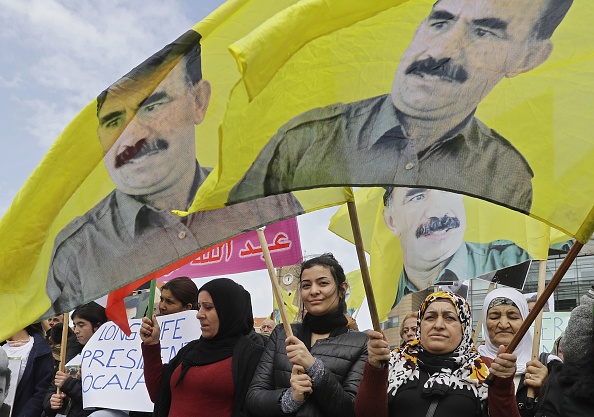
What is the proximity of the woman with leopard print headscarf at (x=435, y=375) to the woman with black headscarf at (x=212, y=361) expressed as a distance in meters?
1.14

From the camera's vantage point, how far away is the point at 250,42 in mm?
3006

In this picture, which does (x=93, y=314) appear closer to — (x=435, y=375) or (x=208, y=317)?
(x=208, y=317)

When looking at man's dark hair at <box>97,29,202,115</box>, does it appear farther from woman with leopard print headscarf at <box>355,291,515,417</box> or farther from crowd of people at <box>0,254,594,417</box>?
woman with leopard print headscarf at <box>355,291,515,417</box>

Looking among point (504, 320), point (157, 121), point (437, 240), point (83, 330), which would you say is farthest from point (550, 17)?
point (83, 330)

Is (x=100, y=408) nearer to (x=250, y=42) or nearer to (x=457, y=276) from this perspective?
(x=457, y=276)

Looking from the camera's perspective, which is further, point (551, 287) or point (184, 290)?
point (184, 290)

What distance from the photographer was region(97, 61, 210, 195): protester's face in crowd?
411cm

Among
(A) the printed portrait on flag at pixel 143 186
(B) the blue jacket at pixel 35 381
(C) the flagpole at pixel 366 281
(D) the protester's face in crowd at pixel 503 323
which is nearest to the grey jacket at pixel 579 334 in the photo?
(C) the flagpole at pixel 366 281

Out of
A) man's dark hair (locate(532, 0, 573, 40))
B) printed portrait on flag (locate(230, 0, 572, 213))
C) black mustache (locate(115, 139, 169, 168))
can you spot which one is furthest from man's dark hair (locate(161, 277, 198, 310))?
man's dark hair (locate(532, 0, 573, 40))

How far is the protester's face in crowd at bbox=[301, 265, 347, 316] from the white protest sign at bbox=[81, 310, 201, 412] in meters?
1.66

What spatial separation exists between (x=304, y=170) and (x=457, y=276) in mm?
3151

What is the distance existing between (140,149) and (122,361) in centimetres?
286

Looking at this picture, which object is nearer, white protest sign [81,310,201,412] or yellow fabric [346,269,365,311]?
white protest sign [81,310,201,412]

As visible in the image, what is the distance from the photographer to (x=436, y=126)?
345 centimetres
